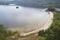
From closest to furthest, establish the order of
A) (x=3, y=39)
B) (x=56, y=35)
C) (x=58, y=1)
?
(x=3, y=39) → (x=56, y=35) → (x=58, y=1)

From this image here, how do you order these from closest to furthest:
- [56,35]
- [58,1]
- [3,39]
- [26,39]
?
1. [3,39]
2. [56,35]
3. [26,39]
4. [58,1]

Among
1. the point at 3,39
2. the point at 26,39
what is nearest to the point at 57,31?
the point at 3,39

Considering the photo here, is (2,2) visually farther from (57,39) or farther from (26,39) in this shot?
(57,39)

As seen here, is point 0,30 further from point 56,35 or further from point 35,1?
point 35,1

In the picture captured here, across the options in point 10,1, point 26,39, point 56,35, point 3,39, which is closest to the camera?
point 3,39

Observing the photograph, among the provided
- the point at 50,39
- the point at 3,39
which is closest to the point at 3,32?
the point at 3,39

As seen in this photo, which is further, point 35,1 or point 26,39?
point 35,1

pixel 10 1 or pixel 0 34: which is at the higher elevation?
pixel 0 34

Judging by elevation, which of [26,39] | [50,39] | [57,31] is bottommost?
[26,39]

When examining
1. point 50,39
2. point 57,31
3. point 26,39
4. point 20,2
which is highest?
point 57,31
